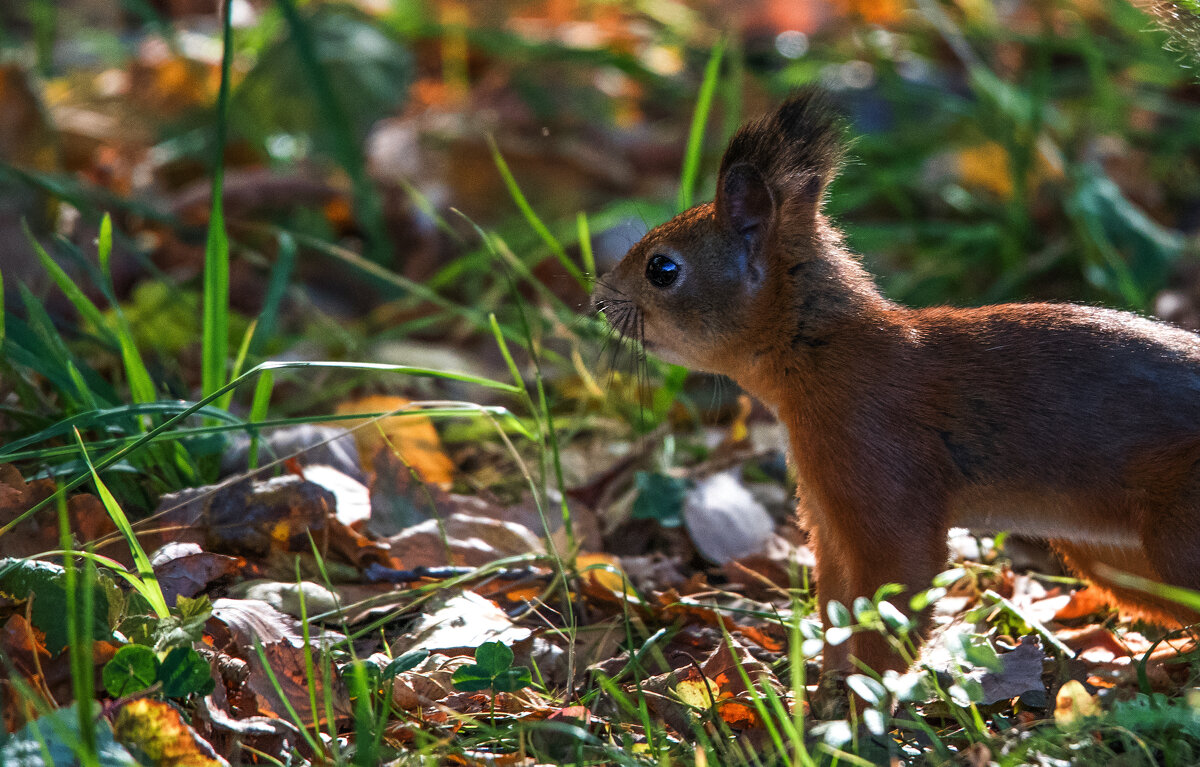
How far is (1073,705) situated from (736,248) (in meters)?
1.31

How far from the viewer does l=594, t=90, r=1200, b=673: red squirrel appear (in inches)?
93.0

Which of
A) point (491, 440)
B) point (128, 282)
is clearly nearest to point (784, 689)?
point (491, 440)

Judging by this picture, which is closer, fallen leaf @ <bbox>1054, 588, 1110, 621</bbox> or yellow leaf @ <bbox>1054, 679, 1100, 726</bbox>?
yellow leaf @ <bbox>1054, 679, 1100, 726</bbox>

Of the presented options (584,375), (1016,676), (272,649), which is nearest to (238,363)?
(272,649)

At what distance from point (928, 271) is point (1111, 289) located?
709 millimetres

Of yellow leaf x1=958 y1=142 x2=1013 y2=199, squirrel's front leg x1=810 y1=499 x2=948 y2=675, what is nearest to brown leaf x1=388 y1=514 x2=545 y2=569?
squirrel's front leg x1=810 y1=499 x2=948 y2=675

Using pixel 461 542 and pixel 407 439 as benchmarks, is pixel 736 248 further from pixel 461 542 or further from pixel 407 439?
pixel 407 439

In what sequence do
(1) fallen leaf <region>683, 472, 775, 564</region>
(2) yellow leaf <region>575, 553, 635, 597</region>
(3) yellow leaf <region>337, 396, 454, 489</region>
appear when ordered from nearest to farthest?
(2) yellow leaf <region>575, 553, 635, 597</region> < (1) fallen leaf <region>683, 472, 775, 564</region> < (3) yellow leaf <region>337, 396, 454, 489</region>

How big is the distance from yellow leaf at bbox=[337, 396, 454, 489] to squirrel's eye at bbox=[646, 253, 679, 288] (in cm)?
90

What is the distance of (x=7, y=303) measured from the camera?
12.5ft

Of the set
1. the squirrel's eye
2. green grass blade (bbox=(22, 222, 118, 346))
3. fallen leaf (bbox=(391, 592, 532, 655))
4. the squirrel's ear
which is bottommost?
fallen leaf (bbox=(391, 592, 532, 655))

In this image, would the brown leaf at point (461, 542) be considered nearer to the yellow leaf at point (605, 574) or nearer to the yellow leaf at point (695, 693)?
the yellow leaf at point (605, 574)

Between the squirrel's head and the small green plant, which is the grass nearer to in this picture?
the small green plant

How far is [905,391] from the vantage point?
254cm
